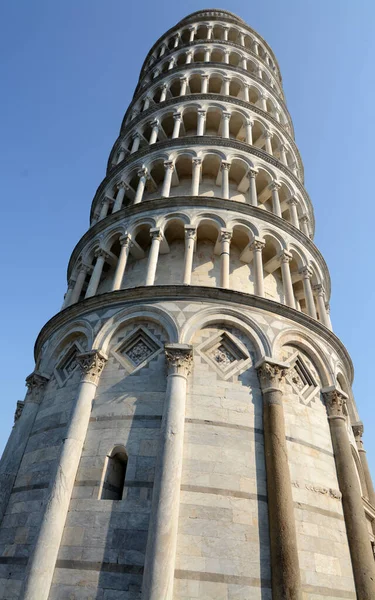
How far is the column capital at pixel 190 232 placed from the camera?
1259 centimetres

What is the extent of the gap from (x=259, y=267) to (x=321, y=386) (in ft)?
12.9

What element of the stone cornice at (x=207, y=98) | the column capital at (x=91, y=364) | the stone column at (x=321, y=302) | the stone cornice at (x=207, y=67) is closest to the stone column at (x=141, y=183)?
the stone cornice at (x=207, y=98)

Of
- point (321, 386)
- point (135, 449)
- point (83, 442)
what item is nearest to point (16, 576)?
point (83, 442)

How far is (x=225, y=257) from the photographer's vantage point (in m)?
12.1

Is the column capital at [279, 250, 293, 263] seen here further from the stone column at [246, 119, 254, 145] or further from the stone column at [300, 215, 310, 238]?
the stone column at [246, 119, 254, 145]

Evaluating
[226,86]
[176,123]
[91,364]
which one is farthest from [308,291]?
[226,86]

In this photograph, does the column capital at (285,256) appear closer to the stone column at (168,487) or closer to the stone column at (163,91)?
the stone column at (168,487)

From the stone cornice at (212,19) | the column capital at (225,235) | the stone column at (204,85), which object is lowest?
the column capital at (225,235)

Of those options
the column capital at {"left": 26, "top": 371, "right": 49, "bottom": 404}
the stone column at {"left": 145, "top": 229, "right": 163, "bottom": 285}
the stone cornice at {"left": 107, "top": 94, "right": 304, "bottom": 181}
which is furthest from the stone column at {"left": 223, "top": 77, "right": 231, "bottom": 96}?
the column capital at {"left": 26, "top": 371, "right": 49, "bottom": 404}

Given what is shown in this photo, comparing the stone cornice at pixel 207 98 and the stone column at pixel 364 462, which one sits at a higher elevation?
the stone cornice at pixel 207 98

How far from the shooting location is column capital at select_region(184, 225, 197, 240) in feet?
41.3

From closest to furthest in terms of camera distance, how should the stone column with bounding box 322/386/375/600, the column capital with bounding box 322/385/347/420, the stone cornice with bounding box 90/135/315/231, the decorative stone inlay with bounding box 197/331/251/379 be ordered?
the stone column with bounding box 322/386/375/600 < the decorative stone inlay with bounding box 197/331/251/379 < the column capital with bounding box 322/385/347/420 < the stone cornice with bounding box 90/135/315/231

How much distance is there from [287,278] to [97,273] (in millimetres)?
6259

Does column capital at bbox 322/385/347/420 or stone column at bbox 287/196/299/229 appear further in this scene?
stone column at bbox 287/196/299/229
